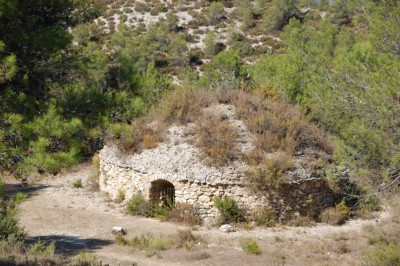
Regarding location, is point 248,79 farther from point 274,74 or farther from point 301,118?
point 301,118

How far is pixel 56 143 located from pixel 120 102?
1.63 metres

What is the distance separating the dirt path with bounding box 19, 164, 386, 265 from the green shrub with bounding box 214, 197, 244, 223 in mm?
578

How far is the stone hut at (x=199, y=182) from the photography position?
13.7 meters

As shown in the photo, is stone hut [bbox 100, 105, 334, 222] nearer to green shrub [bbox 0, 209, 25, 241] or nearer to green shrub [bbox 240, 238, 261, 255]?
green shrub [bbox 240, 238, 261, 255]

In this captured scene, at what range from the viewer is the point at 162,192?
1504 cm

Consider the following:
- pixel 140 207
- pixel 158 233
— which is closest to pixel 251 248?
pixel 158 233

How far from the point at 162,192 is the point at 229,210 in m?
2.51

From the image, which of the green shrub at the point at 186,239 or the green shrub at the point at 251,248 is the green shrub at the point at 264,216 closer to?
the green shrub at the point at 251,248

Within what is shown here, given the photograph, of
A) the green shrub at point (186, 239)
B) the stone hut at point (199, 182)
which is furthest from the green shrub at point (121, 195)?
the green shrub at point (186, 239)

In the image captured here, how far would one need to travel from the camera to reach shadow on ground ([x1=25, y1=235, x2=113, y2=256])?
37.2 feet

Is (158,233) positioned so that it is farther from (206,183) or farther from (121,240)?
(206,183)

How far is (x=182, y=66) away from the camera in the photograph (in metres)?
43.8

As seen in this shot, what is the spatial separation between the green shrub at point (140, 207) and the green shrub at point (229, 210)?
2.11 meters

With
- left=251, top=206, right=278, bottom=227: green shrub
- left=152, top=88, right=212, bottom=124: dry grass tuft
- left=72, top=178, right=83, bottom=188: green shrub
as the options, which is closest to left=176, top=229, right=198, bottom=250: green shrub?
left=251, top=206, right=278, bottom=227: green shrub
